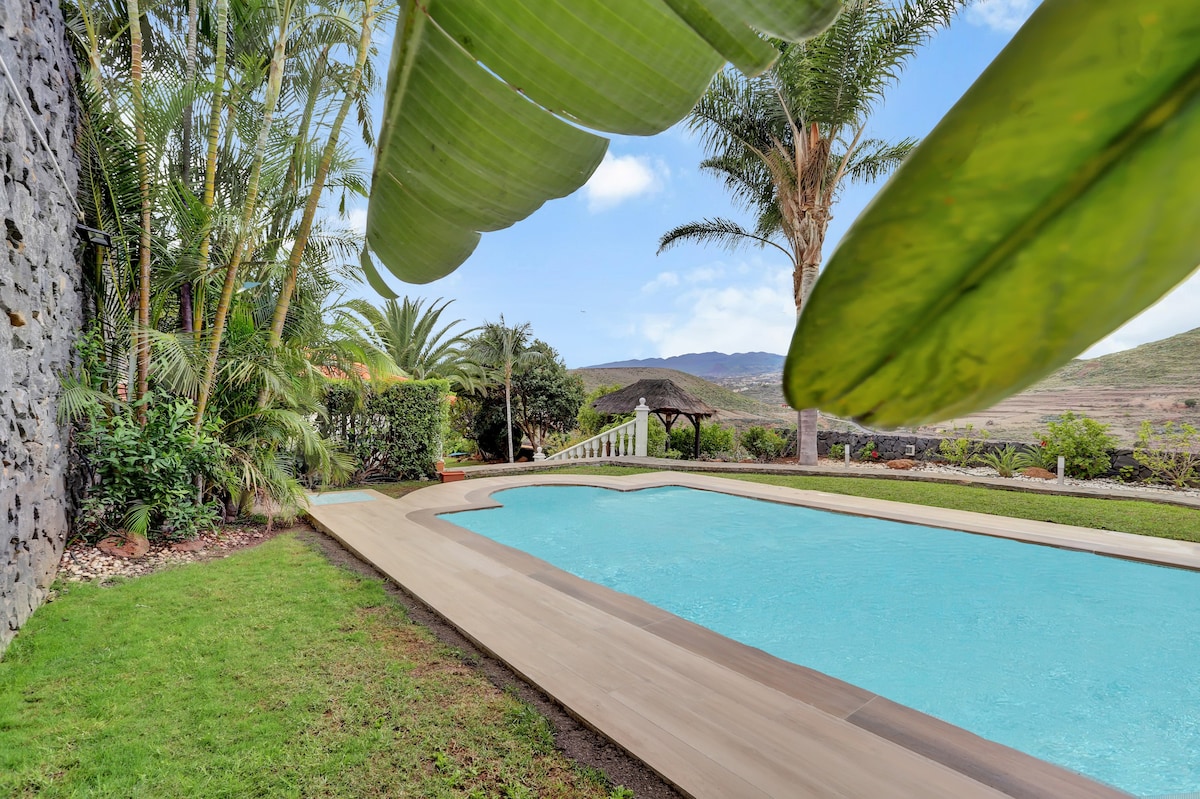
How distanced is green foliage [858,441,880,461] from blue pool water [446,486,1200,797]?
22.3 feet

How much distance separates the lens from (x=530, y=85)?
2.03 feet

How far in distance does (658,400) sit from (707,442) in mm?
2016

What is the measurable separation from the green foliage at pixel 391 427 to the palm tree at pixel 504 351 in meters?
7.85

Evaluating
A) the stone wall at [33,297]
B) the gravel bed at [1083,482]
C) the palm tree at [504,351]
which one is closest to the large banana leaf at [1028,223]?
the stone wall at [33,297]

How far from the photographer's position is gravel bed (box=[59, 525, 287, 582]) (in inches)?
169

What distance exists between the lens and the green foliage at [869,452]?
13.6 metres

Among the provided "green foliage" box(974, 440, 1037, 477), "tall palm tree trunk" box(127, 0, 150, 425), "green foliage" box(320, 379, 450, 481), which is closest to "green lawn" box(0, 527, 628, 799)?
"tall palm tree trunk" box(127, 0, 150, 425)

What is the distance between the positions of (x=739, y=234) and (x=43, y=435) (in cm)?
1168

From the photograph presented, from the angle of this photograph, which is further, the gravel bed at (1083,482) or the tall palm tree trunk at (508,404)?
the tall palm tree trunk at (508,404)

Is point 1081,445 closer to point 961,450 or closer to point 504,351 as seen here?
point 961,450

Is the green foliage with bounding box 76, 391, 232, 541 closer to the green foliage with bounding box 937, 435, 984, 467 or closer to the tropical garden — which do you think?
the tropical garden

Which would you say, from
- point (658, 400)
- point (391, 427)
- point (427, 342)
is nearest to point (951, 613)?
point (391, 427)

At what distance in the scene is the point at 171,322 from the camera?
5.69 meters

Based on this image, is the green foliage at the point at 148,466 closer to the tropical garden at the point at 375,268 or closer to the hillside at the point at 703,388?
the tropical garden at the point at 375,268
